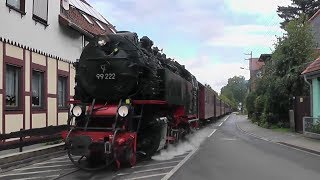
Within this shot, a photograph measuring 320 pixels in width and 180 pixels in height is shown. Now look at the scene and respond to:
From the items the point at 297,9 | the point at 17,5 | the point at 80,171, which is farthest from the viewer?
the point at 297,9

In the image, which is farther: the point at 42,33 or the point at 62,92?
the point at 62,92

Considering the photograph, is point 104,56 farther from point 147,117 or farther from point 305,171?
point 305,171

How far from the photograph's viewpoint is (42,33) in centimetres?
1842

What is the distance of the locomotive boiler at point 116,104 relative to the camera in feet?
37.8

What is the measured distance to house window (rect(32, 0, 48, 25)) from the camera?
1798cm

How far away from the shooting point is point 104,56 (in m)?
12.6

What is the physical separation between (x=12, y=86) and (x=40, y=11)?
358 centimetres

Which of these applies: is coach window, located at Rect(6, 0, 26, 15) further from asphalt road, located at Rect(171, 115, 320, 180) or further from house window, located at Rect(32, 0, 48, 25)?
asphalt road, located at Rect(171, 115, 320, 180)

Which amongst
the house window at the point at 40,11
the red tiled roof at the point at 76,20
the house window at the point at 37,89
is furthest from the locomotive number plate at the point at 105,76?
the red tiled roof at the point at 76,20

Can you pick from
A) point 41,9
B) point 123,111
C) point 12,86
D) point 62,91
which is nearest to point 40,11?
point 41,9

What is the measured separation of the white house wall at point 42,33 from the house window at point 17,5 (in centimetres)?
15

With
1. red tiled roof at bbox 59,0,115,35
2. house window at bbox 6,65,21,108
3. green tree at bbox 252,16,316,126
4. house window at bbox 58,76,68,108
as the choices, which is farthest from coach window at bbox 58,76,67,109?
green tree at bbox 252,16,316,126

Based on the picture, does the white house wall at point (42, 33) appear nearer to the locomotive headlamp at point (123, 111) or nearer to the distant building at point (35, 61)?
the distant building at point (35, 61)

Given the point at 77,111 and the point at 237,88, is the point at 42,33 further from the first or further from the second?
the point at 237,88
